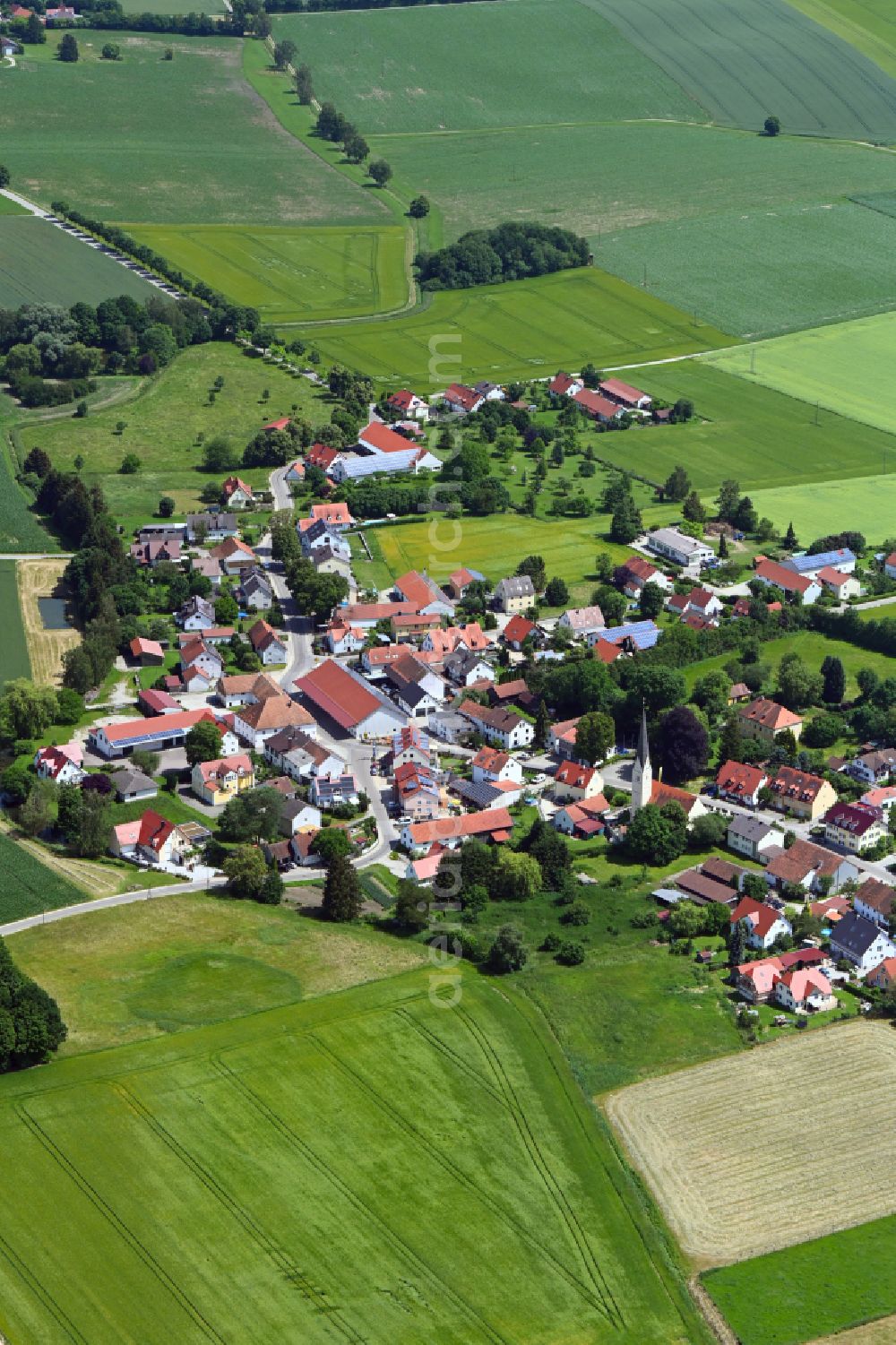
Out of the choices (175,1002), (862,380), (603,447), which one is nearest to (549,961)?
(175,1002)

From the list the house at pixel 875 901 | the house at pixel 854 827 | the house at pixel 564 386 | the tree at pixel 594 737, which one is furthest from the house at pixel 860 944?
the house at pixel 564 386

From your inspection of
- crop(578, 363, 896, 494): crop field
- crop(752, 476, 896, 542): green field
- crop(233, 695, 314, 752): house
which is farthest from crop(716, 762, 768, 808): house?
crop(578, 363, 896, 494): crop field

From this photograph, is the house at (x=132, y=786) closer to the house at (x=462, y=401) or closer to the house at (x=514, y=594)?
the house at (x=514, y=594)

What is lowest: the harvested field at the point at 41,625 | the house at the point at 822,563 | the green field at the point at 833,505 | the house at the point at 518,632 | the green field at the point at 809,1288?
the green field at the point at 809,1288

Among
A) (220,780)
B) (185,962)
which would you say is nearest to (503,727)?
(220,780)

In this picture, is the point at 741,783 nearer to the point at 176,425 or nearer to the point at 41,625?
the point at 41,625

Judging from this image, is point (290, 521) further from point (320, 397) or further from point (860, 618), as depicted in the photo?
point (860, 618)
